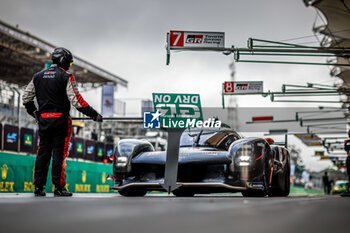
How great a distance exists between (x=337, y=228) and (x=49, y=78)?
4270 millimetres

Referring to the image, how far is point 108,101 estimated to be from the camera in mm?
34062

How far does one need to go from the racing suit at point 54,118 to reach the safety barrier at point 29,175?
3598mm

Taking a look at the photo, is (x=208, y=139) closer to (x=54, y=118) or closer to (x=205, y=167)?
(x=205, y=167)

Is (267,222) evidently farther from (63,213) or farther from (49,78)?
(49,78)

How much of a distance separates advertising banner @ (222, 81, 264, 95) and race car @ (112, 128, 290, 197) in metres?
14.2

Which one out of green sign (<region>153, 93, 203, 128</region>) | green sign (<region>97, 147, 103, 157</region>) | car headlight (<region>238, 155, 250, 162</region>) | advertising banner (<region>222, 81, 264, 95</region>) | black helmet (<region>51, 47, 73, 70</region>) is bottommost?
green sign (<region>97, 147, 103, 157</region>)

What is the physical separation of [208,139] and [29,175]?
236 inches

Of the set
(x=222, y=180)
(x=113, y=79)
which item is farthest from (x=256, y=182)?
(x=113, y=79)

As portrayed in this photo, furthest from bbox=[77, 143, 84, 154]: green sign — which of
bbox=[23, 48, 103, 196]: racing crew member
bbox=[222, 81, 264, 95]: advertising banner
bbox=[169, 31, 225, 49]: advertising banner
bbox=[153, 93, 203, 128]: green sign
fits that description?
bbox=[23, 48, 103, 196]: racing crew member

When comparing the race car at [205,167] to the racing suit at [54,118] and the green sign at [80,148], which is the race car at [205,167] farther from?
the green sign at [80,148]

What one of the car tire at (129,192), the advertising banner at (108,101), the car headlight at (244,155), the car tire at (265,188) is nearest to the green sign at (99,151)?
the advertising banner at (108,101)

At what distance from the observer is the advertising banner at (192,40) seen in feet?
56.4

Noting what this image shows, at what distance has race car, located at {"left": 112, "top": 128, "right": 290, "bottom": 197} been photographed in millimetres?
7289

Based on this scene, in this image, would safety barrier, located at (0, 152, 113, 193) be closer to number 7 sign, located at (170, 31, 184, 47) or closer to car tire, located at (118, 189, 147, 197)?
car tire, located at (118, 189, 147, 197)
